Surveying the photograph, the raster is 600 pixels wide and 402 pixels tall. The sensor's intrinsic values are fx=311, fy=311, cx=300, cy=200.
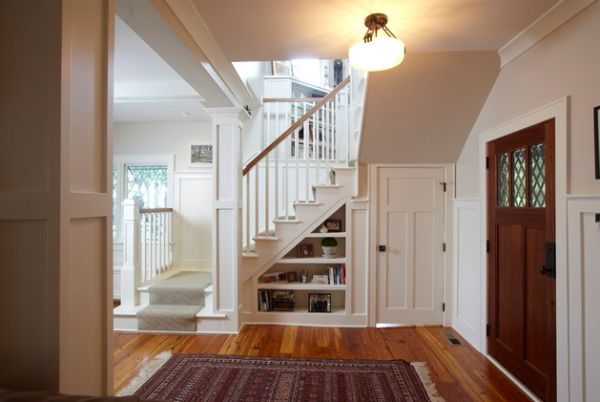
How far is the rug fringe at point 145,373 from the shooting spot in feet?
7.18

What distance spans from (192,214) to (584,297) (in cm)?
409

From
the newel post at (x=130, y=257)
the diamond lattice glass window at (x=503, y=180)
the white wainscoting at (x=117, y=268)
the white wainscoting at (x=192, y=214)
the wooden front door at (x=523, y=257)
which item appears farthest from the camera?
the white wainscoting at (x=192, y=214)

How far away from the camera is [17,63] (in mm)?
1005

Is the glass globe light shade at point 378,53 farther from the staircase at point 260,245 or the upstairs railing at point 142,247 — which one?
the upstairs railing at point 142,247

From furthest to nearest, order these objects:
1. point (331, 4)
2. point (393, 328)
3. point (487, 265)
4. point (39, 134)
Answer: point (393, 328)
point (487, 265)
point (331, 4)
point (39, 134)

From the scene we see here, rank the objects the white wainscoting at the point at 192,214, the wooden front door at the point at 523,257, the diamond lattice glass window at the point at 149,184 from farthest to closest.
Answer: the diamond lattice glass window at the point at 149,184, the white wainscoting at the point at 192,214, the wooden front door at the point at 523,257

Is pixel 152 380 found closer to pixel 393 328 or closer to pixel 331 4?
pixel 393 328

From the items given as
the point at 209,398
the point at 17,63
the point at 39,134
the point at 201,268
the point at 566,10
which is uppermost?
the point at 566,10

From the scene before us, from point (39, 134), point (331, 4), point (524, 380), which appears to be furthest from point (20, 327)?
point (524, 380)

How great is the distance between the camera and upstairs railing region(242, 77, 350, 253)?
3408 mm

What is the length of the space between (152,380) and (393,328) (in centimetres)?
234

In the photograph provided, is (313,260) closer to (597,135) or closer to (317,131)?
(317,131)

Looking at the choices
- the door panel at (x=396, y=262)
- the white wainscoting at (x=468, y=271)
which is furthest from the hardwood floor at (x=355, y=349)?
the door panel at (x=396, y=262)

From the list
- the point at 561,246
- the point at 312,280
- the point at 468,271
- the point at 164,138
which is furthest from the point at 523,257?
the point at 164,138
